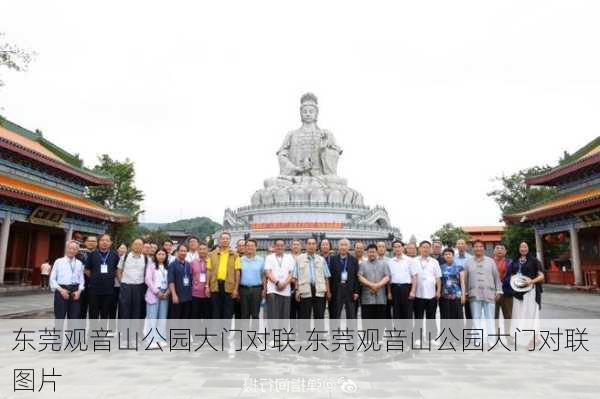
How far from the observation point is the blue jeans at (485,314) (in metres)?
6.57

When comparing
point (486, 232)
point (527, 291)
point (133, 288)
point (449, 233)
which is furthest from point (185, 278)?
point (486, 232)

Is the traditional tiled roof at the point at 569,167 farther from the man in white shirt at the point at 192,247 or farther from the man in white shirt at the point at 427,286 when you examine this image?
the man in white shirt at the point at 192,247

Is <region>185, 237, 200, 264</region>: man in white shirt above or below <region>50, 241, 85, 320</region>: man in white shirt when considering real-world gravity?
above

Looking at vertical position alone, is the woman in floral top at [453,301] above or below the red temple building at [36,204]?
below

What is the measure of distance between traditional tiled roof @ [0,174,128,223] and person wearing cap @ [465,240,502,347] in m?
13.2

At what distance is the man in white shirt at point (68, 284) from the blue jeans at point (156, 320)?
0.99 m

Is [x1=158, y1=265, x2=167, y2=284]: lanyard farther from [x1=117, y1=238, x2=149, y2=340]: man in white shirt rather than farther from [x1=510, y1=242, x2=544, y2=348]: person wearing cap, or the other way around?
[x1=510, y1=242, x2=544, y2=348]: person wearing cap

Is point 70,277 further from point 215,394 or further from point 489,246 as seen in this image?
point 489,246

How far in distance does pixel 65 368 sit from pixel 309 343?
117 inches

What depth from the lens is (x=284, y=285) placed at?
607cm

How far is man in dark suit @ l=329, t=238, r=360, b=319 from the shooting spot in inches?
243

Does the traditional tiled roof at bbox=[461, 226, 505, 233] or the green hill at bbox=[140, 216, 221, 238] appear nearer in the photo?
the traditional tiled roof at bbox=[461, 226, 505, 233]

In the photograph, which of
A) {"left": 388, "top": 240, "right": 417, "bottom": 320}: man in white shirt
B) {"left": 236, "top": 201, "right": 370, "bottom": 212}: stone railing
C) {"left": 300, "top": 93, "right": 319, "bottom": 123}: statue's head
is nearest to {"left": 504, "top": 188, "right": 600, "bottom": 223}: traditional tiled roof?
{"left": 236, "top": 201, "right": 370, "bottom": 212}: stone railing

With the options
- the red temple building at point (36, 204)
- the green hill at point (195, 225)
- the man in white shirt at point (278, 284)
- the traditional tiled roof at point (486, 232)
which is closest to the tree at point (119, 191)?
the red temple building at point (36, 204)
